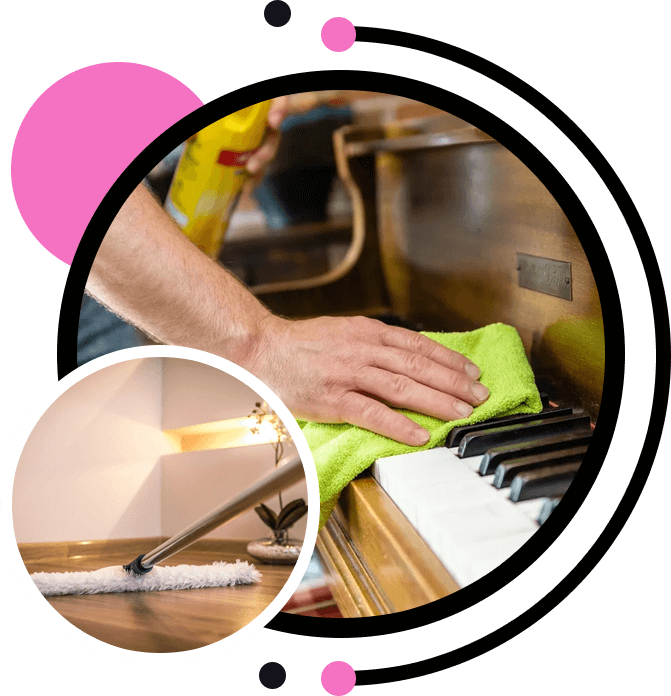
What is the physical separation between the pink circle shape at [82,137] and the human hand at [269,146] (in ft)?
1.43

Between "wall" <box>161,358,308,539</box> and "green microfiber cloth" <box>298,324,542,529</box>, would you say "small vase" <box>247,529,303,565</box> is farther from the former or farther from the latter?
"green microfiber cloth" <box>298,324,542,529</box>

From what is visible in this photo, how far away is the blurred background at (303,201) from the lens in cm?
98

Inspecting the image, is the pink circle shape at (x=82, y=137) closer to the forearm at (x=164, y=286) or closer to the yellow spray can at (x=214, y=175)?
the forearm at (x=164, y=286)

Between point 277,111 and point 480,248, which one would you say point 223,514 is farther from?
point 277,111

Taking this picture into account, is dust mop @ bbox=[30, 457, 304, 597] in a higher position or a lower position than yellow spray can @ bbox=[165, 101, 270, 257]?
lower

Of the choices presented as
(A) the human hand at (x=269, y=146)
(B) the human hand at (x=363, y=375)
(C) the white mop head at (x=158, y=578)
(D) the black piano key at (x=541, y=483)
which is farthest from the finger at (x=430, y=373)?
(A) the human hand at (x=269, y=146)

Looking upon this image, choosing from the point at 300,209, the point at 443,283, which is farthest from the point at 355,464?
the point at 300,209

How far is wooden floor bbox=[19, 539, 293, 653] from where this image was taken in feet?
1.32

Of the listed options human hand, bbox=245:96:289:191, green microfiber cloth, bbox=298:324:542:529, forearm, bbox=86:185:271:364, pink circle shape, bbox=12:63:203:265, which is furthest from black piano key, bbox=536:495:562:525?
human hand, bbox=245:96:289:191

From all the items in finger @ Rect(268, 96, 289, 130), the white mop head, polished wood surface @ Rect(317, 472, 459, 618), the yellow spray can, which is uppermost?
finger @ Rect(268, 96, 289, 130)

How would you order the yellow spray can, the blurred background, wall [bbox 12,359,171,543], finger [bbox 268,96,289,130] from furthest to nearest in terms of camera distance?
the blurred background → finger [bbox 268,96,289,130] → the yellow spray can → wall [bbox 12,359,171,543]

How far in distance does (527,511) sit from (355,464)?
144mm

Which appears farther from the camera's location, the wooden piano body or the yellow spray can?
the yellow spray can

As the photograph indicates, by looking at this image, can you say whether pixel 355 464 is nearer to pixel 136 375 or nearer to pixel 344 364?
pixel 344 364
